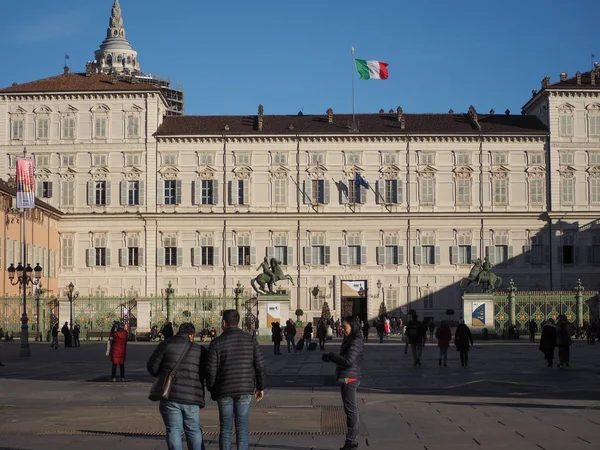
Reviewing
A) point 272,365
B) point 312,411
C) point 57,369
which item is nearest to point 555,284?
point 272,365

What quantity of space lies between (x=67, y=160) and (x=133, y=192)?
4999 millimetres

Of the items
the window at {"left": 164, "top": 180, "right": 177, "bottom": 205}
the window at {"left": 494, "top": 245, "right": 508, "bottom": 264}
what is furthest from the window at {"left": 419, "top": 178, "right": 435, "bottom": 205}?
the window at {"left": 164, "top": 180, "right": 177, "bottom": 205}

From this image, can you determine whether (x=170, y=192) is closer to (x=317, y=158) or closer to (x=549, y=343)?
(x=317, y=158)

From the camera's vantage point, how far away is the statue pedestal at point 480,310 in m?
54.2

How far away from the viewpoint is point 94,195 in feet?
237

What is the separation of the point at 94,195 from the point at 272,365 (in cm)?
4108

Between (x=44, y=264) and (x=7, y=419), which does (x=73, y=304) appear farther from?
(x=7, y=419)

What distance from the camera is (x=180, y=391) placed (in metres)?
10.9

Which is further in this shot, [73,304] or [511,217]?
[511,217]

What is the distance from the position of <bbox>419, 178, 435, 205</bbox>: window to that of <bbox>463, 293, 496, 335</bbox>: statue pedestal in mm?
19019

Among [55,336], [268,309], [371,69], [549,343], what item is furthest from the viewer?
[371,69]

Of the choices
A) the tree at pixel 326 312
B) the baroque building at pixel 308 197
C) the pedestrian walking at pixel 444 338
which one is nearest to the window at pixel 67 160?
the baroque building at pixel 308 197

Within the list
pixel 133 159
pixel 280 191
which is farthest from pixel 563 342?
pixel 133 159

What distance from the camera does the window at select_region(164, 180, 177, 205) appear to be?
2842 inches
